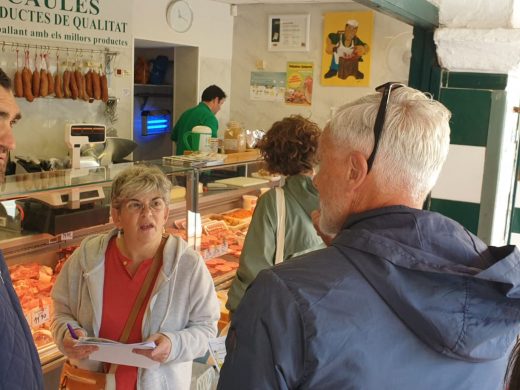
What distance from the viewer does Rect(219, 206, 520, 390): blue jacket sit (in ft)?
3.48

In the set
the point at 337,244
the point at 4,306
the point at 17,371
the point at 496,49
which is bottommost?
the point at 17,371

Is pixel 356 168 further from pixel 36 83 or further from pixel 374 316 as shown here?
pixel 36 83

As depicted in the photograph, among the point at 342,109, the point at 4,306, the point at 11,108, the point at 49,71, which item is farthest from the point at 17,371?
the point at 49,71

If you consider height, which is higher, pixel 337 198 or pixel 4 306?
pixel 337 198

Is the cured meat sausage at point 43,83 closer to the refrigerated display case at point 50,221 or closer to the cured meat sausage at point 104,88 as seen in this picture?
the cured meat sausage at point 104,88

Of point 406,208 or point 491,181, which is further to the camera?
point 491,181

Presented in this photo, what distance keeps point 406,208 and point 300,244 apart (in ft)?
4.87

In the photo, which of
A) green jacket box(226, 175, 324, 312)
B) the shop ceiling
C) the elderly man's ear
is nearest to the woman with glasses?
green jacket box(226, 175, 324, 312)

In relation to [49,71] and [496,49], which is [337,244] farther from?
[49,71]

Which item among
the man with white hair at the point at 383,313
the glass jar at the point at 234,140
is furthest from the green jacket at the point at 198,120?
the man with white hair at the point at 383,313

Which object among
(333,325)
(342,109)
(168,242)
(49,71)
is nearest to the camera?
(333,325)

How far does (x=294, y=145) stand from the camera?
272 cm

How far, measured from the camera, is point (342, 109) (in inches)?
50.0

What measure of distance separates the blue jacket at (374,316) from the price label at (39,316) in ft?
6.92
